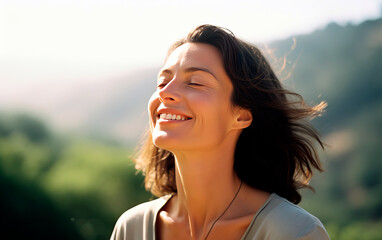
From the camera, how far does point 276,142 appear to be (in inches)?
84.6

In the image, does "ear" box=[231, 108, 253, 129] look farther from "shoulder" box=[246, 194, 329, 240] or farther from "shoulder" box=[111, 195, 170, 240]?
"shoulder" box=[111, 195, 170, 240]

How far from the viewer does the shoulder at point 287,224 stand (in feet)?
5.88

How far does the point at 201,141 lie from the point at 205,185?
0.25 meters

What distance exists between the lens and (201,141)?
1896 millimetres

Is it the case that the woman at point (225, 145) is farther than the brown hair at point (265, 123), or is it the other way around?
the brown hair at point (265, 123)

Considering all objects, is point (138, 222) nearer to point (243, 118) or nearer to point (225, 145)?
point (225, 145)

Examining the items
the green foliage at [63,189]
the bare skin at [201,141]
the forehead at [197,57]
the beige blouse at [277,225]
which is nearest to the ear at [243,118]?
the bare skin at [201,141]

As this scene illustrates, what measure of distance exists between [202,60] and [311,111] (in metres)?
0.58

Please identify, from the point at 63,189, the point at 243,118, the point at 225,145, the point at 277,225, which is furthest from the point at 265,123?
the point at 63,189

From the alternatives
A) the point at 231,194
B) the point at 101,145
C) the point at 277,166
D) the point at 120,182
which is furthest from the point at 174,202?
the point at 101,145

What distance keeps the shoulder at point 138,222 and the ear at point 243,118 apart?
57cm

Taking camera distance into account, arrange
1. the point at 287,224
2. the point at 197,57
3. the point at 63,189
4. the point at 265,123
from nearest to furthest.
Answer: the point at 287,224 → the point at 197,57 → the point at 265,123 → the point at 63,189

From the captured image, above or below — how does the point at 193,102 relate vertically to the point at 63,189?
above

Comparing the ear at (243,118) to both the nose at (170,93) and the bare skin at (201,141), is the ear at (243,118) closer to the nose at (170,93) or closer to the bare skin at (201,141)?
the bare skin at (201,141)
